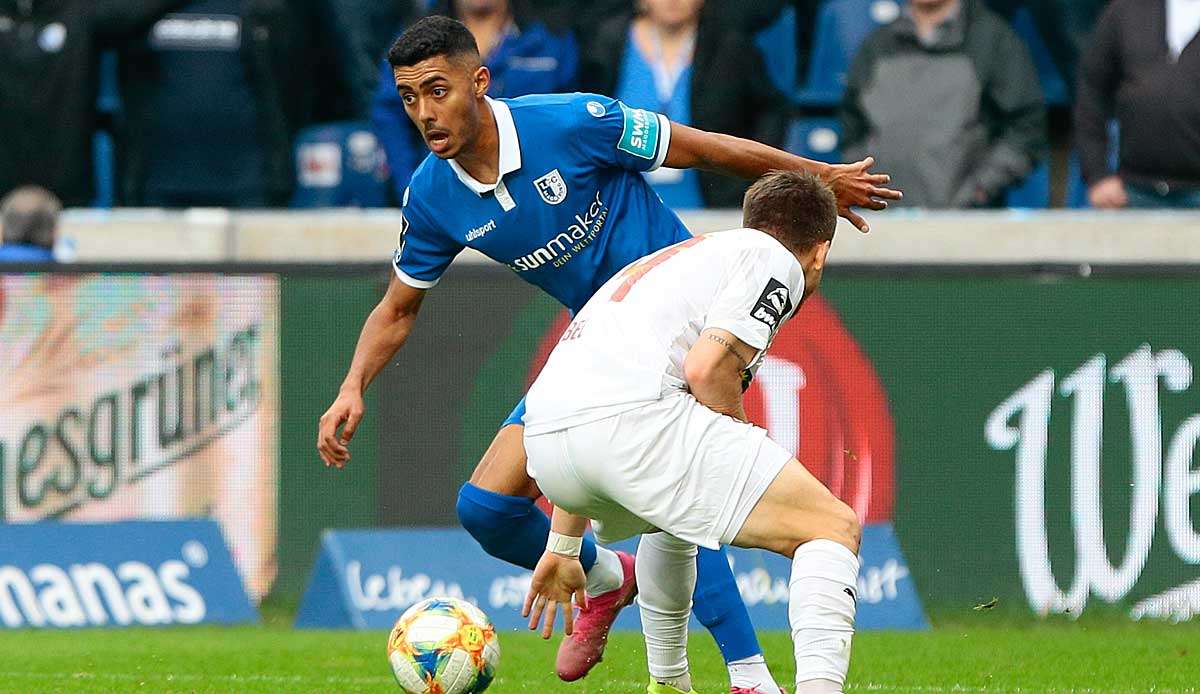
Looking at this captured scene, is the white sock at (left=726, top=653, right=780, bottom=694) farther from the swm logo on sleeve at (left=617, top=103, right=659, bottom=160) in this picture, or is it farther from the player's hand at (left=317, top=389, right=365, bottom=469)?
the swm logo on sleeve at (left=617, top=103, right=659, bottom=160)

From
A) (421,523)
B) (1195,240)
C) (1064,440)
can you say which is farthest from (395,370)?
(1195,240)

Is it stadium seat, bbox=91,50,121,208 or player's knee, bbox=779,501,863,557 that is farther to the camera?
stadium seat, bbox=91,50,121,208

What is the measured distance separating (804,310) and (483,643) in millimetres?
3621

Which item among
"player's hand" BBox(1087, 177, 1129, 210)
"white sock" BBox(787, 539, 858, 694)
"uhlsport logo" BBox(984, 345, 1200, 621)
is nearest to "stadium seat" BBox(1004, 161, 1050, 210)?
"player's hand" BBox(1087, 177, 1129, 210)

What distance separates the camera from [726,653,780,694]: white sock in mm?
6539

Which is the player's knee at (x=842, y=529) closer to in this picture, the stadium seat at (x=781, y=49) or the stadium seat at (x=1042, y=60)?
the stadium seat at (x=781, y=49)

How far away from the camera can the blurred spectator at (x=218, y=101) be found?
12156mm

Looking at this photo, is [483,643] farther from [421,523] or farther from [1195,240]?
[1195,240]

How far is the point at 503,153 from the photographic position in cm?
657

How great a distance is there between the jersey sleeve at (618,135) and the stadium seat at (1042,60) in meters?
6.31

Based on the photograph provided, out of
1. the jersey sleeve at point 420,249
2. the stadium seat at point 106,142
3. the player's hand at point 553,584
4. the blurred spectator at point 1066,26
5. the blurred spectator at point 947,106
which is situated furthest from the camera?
the stadium seat at point 106,142

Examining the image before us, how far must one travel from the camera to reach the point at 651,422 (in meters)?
5.36

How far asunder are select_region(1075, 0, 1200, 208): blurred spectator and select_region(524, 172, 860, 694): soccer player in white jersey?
5378 millimetres

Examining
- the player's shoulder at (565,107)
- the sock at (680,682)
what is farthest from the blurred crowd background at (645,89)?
the sock at (680,682)
